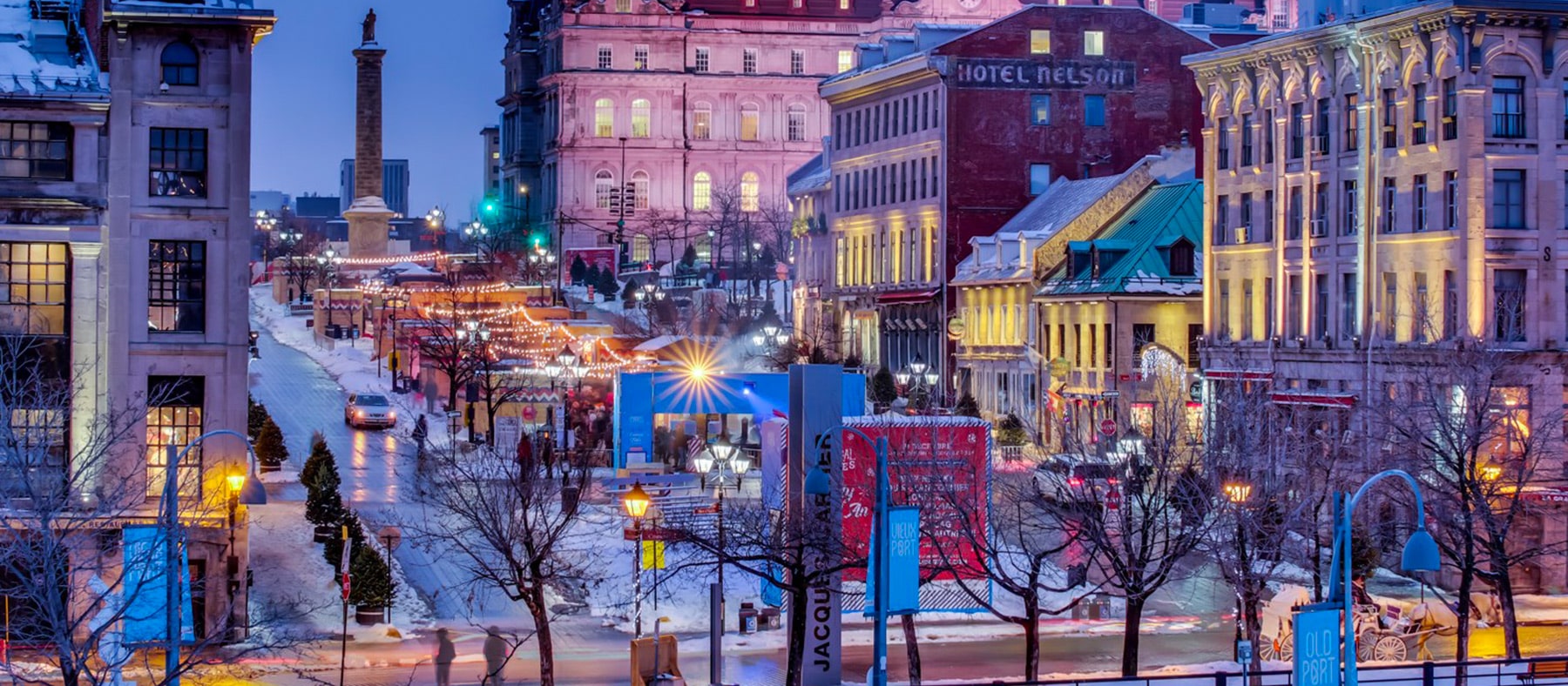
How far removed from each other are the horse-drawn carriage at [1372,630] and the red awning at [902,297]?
5265 cm

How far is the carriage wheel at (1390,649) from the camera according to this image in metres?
45.8

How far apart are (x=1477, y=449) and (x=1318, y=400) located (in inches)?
702

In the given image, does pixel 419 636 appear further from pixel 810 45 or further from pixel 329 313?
pixel 810 45

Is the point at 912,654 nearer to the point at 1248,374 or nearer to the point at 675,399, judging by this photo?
the point at 675,399

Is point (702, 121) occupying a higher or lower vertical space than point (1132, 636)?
higher

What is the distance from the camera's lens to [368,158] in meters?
140

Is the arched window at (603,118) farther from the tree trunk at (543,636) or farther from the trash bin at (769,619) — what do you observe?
the tree trunk at (543,636)

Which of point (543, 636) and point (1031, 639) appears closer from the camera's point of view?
point (543, 636)

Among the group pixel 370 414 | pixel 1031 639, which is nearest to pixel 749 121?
pixel 370 414

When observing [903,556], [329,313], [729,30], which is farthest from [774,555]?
[729,30]

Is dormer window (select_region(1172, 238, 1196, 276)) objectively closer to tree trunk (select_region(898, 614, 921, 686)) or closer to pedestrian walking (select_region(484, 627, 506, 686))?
pedestrian walking (select_region(484, 627, 506, 686))

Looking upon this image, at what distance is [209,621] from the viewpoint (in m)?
46.9

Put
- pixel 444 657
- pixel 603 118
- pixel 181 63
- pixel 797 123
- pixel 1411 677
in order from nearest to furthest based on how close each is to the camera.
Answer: pixel 1411 677, pixel 444 657, pixel 181 63, pixel 603 118, pixel 797 123

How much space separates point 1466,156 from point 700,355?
2256cm
